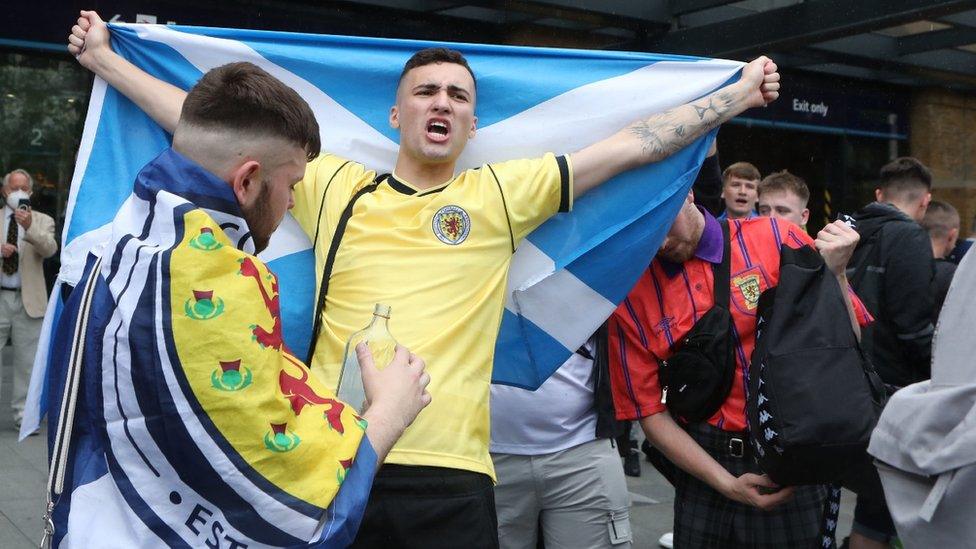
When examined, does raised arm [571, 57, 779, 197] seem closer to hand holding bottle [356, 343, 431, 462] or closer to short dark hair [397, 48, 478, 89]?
short dark hair [397, 48, 478, 89]

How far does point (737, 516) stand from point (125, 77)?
2.43m

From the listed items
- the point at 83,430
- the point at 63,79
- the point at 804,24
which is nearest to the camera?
the point at 83,430

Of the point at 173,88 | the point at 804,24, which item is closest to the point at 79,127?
the point at 804,24

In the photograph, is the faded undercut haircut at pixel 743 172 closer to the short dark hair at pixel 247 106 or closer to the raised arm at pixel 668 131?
the raised arm at pixel 668 131

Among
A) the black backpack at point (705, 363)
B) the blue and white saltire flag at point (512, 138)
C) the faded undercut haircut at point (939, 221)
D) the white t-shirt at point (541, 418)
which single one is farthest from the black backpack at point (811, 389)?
the faded undercut haircut at point (939, 221)

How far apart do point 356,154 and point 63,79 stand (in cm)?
813

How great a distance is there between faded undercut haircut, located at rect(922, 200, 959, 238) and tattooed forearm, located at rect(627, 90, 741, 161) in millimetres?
3815

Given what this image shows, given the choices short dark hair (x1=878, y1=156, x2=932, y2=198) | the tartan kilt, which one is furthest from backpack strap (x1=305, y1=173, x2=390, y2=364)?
short dark hair (x1=878, y1=156, x2=932, y2=198)

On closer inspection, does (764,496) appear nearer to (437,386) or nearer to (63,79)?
(437,386)

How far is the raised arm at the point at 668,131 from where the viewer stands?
325 centimetres

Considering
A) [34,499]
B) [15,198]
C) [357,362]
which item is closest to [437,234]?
[357,362]

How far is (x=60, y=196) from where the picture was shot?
35.4 feet

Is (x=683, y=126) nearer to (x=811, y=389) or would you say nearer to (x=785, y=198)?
(x=811, y=389)

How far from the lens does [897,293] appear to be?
523 centimetres
